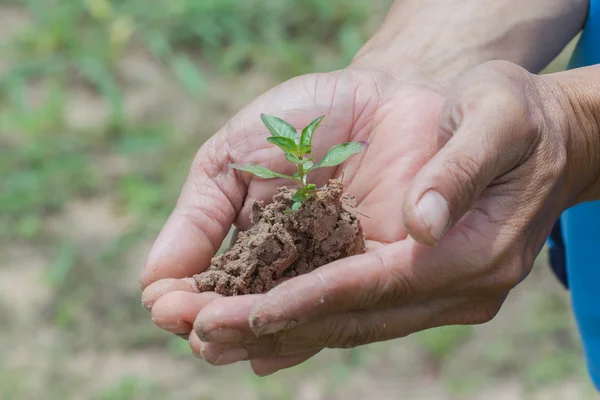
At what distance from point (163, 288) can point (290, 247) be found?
0.33 meters

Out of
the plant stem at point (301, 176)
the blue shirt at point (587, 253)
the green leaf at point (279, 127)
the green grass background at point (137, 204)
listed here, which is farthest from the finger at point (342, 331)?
the green grass background at point (137, 204)

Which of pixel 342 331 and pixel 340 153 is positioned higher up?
pixel 340 153

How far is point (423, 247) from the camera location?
5.40ft

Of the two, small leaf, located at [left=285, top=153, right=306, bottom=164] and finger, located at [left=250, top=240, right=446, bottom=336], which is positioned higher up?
small leaf, located at [left=285, top=153, right=306, bottom=164]

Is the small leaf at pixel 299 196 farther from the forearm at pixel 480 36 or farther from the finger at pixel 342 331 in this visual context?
the forearm at pixel 480 36

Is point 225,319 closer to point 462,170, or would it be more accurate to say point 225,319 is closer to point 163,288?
point 163,288

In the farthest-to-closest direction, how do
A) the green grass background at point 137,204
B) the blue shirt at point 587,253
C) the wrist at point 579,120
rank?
the green grass background at point 137,204 → the blue shirt at point 587,253 → the wrist at point 579,120

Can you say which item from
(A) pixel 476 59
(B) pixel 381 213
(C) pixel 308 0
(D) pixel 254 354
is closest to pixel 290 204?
(B) pixel 381 213

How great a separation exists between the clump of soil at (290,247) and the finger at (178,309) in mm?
103

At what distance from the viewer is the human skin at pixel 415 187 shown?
1.59 meters

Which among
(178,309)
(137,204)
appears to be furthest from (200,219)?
(137,204)

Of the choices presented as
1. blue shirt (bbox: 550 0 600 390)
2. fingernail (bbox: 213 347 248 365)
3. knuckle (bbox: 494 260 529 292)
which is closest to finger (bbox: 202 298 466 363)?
fingernail (bbox: 213 347 248 365)

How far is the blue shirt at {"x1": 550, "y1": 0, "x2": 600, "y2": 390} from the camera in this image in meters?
2.20

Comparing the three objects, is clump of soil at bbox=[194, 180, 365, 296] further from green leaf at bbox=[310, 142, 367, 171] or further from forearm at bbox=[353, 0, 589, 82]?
forearm at bbox=[353, 0, 589, 82]
